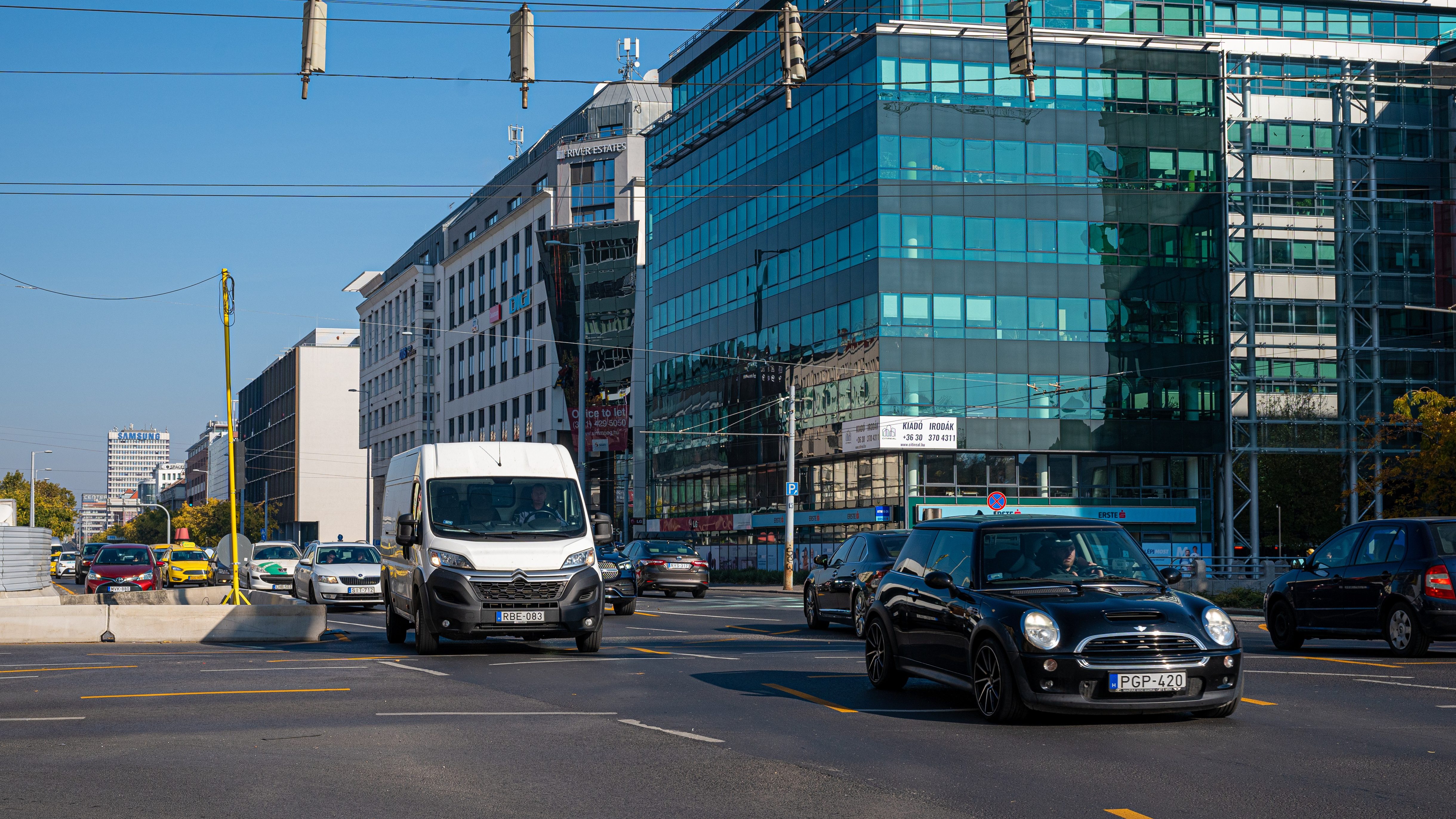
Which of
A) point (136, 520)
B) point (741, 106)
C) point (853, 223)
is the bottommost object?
point (136, 520)

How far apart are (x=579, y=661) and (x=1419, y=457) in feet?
139

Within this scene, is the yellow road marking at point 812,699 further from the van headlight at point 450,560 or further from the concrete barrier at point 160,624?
the concrete barrier at point 160,624

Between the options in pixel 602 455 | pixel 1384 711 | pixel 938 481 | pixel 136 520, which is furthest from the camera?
pixel 136 520

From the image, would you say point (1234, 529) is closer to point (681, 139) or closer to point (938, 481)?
point (938, 481)

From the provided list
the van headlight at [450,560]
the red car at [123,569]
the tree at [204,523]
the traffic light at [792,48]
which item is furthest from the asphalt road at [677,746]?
the tree at [204,523]

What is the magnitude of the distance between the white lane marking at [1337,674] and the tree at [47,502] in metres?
123

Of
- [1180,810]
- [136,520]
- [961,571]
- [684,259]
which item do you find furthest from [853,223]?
[136,520]

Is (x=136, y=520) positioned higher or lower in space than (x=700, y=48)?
lower

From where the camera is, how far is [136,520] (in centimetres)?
19050

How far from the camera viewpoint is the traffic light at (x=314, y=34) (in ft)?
46.6

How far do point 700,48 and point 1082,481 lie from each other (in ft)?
92.9

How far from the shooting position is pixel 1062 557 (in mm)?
10859

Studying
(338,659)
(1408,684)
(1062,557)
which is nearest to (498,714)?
(1062,557)

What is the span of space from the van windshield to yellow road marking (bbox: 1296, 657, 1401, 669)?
832cm
